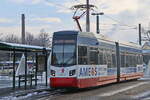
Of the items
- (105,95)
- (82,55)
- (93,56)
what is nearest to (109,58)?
(93,56)

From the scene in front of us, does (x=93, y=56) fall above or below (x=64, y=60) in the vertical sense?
above

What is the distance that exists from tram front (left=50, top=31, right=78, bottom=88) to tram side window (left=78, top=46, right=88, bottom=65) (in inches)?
14.2

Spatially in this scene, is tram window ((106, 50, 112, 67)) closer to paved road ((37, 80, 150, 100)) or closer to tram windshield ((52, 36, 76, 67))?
paved road ((37, 80, 150, 100))

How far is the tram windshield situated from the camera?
65.4ft

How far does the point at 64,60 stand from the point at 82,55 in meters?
1.17

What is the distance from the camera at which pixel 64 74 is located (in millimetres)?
19703

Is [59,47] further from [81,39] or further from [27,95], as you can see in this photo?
[27,95]

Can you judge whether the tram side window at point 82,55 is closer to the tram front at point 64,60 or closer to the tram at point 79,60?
the tram at point 79,60

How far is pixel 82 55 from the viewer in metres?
20.5

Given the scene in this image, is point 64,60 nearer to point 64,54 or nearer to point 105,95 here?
point 64,54

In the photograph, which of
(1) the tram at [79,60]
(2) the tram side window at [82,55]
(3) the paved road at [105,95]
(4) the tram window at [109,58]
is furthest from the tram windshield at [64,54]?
(4) the tram window at [109,58]

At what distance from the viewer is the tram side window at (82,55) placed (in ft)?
66.5

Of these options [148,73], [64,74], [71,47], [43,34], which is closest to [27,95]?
[64,74]

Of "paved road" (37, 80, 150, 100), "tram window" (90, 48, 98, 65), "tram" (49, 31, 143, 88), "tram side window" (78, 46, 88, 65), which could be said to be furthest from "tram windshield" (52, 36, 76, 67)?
"tram window" (90, 48, 98, 65)
